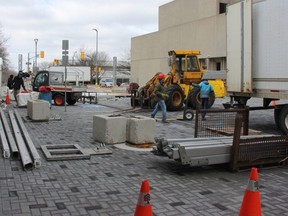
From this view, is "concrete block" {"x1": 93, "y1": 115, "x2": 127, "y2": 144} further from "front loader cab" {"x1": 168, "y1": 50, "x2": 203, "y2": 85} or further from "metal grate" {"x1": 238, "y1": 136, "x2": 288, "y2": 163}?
"front loader cab" {"x1": 168, "y1": 50, "x2": 203, "y2": 85}

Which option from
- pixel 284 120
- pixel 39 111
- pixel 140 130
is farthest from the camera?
pixel 39 111

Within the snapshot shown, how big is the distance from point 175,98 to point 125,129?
10.2 meters

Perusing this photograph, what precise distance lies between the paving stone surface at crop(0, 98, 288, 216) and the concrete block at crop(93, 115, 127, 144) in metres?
0.82

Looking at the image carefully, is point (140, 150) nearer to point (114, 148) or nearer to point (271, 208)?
point (114, 148)

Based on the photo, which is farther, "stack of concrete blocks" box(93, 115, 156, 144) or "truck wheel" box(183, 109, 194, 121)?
"truck wheel" box(183, 109, 194, 121)

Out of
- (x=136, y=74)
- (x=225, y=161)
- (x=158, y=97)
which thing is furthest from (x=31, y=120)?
(x=136, y=74)

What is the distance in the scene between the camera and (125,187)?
20.8ft

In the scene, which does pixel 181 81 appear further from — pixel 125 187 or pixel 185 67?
pixel 125 187

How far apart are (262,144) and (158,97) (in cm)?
757

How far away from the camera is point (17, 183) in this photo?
6316 mm

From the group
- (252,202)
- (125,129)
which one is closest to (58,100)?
(125,129)

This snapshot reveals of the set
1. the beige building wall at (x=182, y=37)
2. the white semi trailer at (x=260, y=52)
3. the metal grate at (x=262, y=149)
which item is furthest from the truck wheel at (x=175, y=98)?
the beige building wall at (x=182, y=37)

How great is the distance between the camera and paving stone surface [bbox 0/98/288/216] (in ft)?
17.5

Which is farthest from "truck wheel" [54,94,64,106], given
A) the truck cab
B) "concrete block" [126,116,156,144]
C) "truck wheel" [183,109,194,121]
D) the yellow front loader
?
"concrete block" [126,116,156,144]
